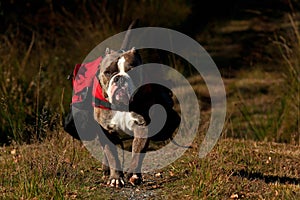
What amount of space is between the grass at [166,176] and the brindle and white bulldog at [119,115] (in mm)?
162

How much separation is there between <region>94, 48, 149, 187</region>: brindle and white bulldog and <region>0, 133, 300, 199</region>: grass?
0.53 ft

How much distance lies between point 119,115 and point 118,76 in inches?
13.3

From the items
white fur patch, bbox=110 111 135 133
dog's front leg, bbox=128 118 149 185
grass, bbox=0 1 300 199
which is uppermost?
white fur patch, bbox=110 111 135 133

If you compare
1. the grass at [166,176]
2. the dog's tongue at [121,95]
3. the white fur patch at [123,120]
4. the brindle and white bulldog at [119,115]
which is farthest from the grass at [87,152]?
the dog's tongue at [121,95]

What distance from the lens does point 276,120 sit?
9.23 m

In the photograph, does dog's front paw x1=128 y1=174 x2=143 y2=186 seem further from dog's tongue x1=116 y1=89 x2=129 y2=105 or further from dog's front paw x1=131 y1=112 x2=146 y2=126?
dog's tongue x1=116 y1=89 x2=129 y2=105

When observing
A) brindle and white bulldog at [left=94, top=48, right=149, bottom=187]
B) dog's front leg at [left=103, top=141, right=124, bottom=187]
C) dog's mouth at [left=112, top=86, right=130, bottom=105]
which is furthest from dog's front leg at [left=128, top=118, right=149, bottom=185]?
dog's mouth at [left=112, top=86, right=130, bottom=105]

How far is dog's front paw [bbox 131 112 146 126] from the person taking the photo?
5.08 m

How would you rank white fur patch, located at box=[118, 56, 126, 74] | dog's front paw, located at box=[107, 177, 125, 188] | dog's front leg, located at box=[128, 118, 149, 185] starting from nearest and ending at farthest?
white fur patch, located at box=[118, 56, 126, 74] → dog's front leg, located at box=[128, 118, 149, 185] → dog's front paw, located at box=[107, 177, 125, 188]

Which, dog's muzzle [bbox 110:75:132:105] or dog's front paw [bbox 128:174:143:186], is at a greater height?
dog's muzzle [bbox 110:75:132:105]

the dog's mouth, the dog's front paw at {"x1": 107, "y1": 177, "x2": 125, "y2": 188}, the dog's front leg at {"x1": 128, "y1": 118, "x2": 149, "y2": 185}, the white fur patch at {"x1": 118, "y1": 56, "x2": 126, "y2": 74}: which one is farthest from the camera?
the dog's front paw at {"x1": 107, "y1": 177, "x2": 125, "y2": 188}

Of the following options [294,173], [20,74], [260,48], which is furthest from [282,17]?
[294,173]

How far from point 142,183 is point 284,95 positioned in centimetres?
451

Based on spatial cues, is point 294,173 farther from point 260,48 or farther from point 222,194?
point 260,48
